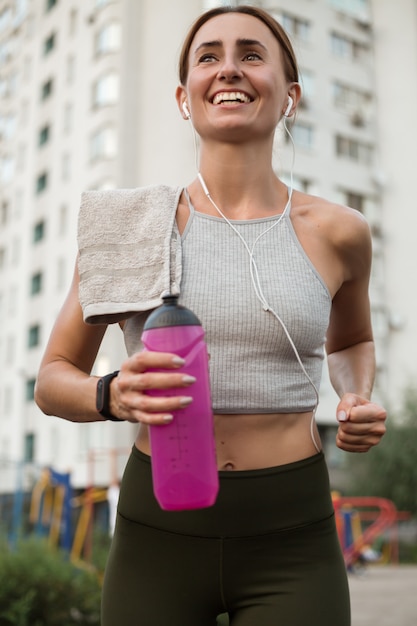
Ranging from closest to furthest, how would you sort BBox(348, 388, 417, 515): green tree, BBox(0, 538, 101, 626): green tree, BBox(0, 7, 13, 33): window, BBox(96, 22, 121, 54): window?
BBox(0, 538, 101, 626): green tree
BBox(348, 388, 417, 515): green tree
BBox(96, 22, 121, 54): window
BBox(0, 7, 13, 33): window

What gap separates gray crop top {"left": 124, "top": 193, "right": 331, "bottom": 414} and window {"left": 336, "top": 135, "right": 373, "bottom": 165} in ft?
96.1

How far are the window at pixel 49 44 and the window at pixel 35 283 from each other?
32.0ft

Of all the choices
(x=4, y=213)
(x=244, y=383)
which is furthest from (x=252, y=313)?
(x=4, y=213)

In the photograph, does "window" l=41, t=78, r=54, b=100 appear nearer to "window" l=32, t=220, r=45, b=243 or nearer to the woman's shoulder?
"window" l=32, t=220, r=45, b=243

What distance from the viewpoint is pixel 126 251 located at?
1760mm

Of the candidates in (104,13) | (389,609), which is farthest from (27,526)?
(104,13)

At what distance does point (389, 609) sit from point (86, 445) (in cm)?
1982

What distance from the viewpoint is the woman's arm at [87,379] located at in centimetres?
130

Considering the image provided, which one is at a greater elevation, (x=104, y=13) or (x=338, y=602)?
(x=104, y=13)

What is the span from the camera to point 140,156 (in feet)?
93.5

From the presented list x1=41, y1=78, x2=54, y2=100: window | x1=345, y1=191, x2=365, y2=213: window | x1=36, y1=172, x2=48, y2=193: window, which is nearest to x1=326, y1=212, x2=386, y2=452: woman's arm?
x1=345, y1=191, x2=365, y2=213: window

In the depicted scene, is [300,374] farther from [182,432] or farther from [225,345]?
[182,432]

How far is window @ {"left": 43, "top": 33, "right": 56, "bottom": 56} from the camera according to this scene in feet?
111

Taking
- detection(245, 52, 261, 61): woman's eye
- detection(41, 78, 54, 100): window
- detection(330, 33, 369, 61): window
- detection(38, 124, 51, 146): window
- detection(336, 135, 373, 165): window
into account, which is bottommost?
detection(245, 52, 261, 61): woman's eye
